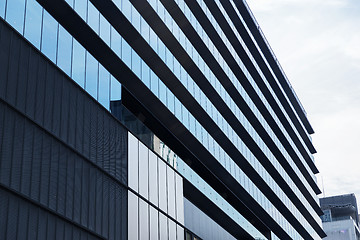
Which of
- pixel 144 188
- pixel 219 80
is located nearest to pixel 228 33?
pixel 219 80

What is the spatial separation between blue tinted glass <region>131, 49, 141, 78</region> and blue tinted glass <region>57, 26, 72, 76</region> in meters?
11.5

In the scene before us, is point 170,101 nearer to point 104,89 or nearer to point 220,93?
point 220,93

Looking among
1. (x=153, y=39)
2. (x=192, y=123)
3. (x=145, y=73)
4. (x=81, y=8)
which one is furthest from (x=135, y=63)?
(x=192, y=123)

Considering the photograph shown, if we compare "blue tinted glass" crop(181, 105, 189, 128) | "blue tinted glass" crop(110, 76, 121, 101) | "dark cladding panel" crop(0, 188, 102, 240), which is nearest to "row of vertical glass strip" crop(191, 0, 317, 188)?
"blue tinted glass" crop(181, 105, 189, 128)

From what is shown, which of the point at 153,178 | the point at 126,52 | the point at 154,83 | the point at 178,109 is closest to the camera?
the point at 153,178

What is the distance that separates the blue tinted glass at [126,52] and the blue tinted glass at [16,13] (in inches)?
544

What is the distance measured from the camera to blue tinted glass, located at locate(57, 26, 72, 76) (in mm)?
28703

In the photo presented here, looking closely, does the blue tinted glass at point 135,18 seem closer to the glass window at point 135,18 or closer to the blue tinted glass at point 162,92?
the glass window at point 135,18

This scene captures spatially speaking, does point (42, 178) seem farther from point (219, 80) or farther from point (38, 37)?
point (219, 80)

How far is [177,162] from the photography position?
41750mm

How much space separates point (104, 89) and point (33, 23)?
660cm

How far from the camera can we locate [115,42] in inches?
1533

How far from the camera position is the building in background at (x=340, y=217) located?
141m

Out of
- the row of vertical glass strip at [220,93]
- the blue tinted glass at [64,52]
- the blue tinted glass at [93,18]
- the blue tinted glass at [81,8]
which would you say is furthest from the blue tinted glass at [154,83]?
the blue tinted glass at [64,52]
